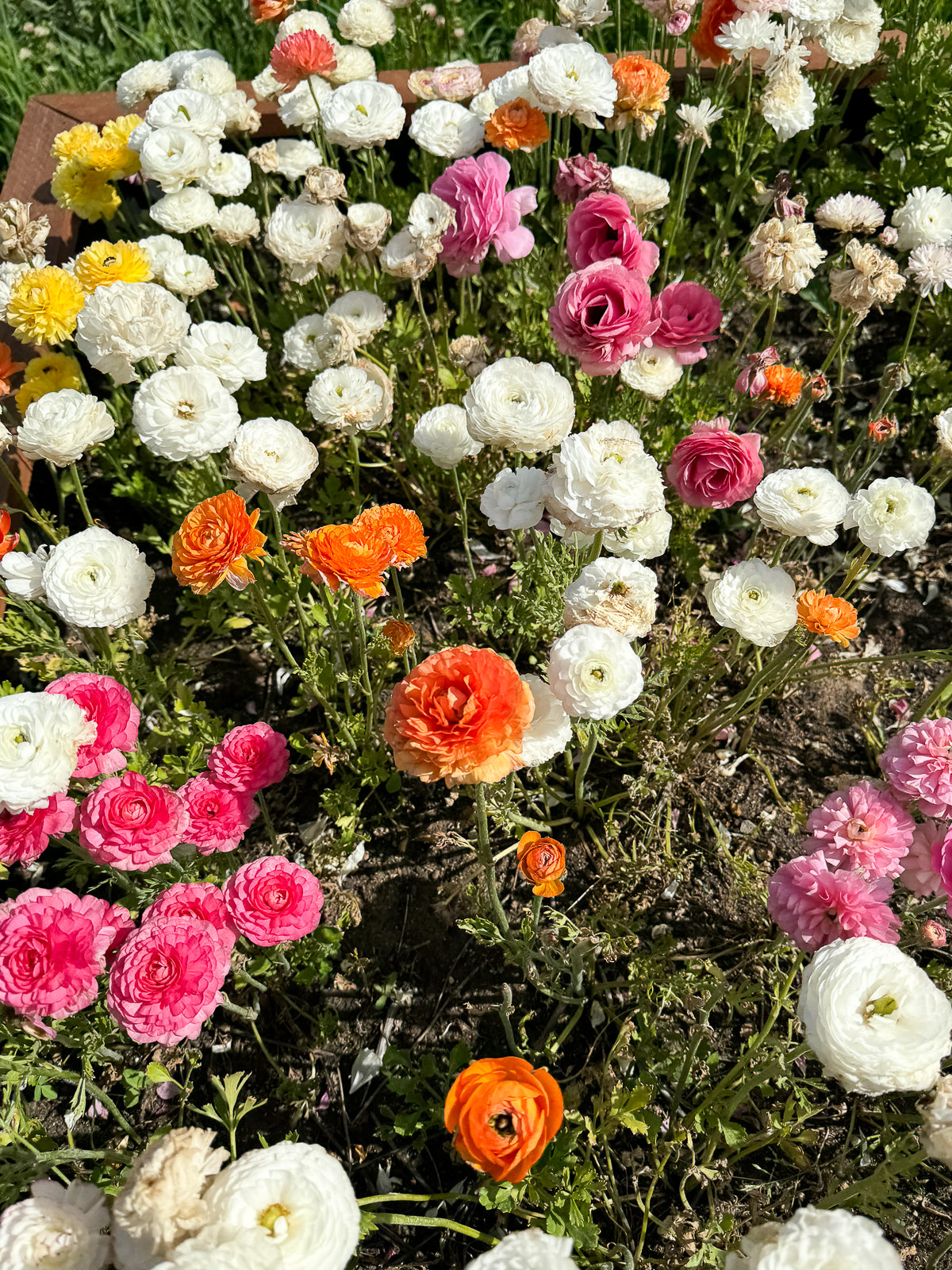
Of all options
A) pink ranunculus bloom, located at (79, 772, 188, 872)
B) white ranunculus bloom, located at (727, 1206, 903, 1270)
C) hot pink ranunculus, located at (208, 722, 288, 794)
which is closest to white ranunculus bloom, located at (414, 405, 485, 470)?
hot pink ranunculus, located at (208, 722, 288, 794)

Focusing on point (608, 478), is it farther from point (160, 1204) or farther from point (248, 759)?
point (160, 1204)

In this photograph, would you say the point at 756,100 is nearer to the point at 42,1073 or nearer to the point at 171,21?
the point at 171,21

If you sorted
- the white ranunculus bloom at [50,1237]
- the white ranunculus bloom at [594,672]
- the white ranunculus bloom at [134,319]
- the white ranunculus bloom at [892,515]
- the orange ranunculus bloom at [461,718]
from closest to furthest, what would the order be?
the white ranunculus bloom at [50,1237], the orange ranunculus bloom at [461,718], the white ranunculus bloom at [594,672], the white ranunculus bloom at [892,515], the white ranunculus bloom at [134,319]

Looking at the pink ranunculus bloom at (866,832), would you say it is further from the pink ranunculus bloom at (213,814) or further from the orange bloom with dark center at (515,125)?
the orange bloom with dark center at (515,125)

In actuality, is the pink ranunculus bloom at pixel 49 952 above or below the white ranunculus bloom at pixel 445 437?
below

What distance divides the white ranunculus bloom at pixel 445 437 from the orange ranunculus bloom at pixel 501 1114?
1220 mm

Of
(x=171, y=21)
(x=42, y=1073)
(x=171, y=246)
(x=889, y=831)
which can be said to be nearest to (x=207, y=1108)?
(x=42, y=1073)

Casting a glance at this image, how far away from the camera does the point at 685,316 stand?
6.22ft

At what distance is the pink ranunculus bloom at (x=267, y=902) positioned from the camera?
1424mm

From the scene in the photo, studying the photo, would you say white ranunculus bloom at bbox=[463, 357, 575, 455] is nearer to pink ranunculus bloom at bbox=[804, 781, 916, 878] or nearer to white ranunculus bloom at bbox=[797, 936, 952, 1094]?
A: pink ranunculus bloom at bbox=[804, 781, 916, 878]

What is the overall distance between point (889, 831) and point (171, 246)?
7.14ft

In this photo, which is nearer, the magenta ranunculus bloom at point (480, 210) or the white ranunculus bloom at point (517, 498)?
the white ranunculus bloom at point (517, 498)

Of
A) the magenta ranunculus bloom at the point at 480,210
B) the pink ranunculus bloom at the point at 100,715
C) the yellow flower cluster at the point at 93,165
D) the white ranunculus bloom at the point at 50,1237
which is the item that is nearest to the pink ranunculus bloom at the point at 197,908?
the pink ranunculus bloom at the point at 100,715

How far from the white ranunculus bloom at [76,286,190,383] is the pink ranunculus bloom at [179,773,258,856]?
0.96 m
